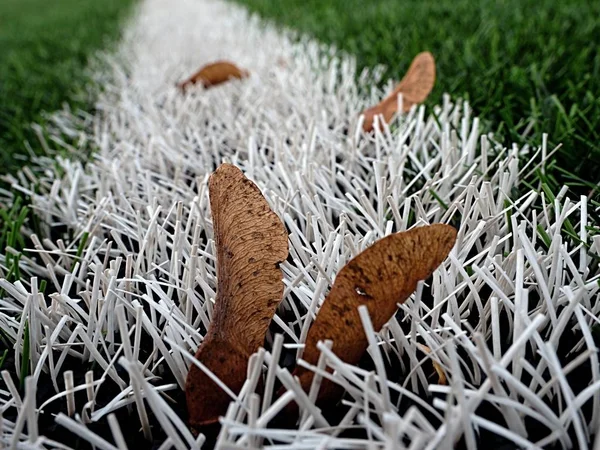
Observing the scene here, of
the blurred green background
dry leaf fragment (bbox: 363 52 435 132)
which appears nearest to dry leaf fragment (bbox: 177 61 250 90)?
the blurred green background

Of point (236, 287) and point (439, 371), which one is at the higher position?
point (236, 287)

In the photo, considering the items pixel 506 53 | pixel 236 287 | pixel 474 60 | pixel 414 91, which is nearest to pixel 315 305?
pixel 236 287

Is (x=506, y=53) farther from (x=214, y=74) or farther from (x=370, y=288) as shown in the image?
(x=370, y=288)

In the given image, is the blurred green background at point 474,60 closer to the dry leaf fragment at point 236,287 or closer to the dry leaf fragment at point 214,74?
the dry leaf fragment at point 214,74

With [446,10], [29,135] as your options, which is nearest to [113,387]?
[29,135]

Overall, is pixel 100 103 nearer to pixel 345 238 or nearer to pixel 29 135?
pixel 29 135

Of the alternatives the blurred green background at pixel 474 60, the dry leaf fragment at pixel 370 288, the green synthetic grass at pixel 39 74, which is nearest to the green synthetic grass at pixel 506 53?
the blurred green background at pixel 474 60

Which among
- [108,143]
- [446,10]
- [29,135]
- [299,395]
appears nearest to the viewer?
[299,395]
